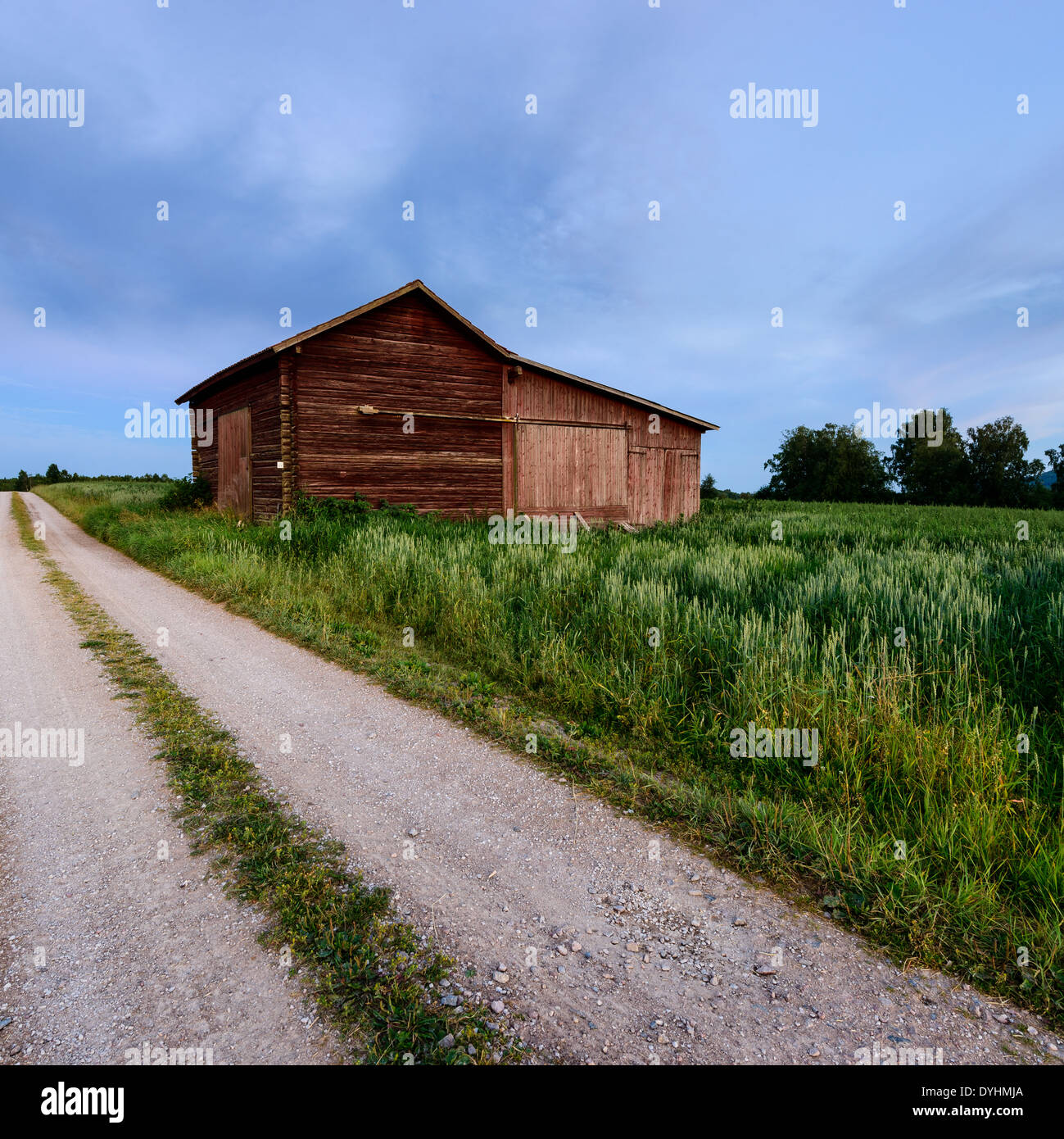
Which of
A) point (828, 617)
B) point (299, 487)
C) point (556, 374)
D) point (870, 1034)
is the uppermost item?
point (556, 374)

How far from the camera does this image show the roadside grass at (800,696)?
119 inches

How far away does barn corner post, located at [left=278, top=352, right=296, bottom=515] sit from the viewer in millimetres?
16250

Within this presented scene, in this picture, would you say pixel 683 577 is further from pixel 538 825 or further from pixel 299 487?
pixel 299 487

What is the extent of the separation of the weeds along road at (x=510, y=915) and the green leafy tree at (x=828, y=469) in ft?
247

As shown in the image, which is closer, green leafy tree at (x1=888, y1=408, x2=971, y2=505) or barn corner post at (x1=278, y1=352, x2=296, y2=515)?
barn corner post at (x1=278, y1=352, x2=296, y2=515)

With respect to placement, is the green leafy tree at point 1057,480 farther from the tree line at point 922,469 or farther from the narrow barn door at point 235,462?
the narrow barn door at point 235,462

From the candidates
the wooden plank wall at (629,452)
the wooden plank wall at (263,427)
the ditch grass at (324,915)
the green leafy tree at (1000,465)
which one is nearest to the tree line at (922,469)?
the green leafy tree at (1000,465)

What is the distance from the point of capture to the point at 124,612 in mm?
9336

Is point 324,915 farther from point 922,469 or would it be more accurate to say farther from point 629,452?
point 922,469

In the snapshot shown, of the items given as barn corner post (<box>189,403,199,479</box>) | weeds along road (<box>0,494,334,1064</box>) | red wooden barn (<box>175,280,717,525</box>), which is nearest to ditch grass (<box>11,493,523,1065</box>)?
weeds along road (<box>0,494,334,1064</box>)

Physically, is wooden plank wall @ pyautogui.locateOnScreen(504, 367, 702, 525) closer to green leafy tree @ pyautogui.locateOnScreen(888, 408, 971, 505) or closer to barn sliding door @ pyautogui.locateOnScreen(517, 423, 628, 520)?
barn sliding door @ pyautogui.locateOnScreen(517, 423, 628, 520)

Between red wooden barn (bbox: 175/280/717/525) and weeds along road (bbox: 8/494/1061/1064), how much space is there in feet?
42.7
